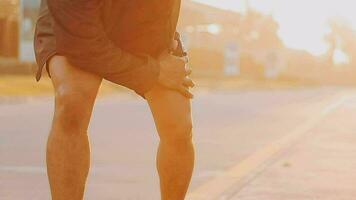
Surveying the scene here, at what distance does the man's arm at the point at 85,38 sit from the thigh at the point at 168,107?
0.91 ft

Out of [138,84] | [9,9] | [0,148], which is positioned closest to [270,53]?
[9,9]

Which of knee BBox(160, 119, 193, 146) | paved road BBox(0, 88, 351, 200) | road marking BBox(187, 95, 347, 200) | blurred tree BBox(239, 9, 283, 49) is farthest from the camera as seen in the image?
blurred tree BBox(239, 9, 283, 49)

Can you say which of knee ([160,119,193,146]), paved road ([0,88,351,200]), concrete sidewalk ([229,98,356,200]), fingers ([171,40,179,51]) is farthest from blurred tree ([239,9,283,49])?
knee ([160,119,193,146])

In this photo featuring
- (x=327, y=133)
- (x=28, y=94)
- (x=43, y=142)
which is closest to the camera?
(x=43, y=142)

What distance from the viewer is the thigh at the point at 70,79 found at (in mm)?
3578

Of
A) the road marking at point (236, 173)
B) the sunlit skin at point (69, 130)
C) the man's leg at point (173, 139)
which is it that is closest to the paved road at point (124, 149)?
the road marking at point (236, 173)

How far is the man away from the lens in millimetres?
3586

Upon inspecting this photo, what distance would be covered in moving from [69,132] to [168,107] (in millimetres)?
542

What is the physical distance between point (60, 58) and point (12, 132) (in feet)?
25.8

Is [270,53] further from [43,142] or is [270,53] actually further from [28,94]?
[43,142]

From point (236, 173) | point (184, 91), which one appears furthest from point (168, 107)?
point (236, 173)

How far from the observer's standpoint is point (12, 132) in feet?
37.1

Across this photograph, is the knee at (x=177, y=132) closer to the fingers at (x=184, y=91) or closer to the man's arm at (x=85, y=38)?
the fingers at (x=184, y=91)

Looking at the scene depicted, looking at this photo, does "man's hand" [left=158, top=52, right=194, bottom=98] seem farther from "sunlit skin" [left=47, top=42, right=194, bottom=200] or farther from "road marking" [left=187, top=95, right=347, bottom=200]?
"road marking" [left=187, top=95, right=347, bottom=200]
